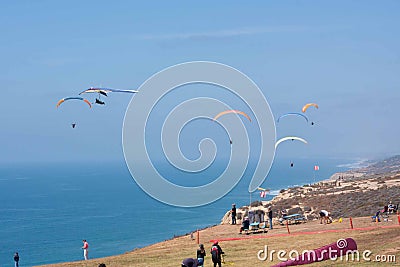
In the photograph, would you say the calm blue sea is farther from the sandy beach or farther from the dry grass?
the dry grass

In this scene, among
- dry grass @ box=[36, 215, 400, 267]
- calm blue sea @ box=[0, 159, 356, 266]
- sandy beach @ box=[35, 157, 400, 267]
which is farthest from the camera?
calm blue sea @ box=[0, 159, 356, 266]

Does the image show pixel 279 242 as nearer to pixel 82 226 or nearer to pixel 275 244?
pixel 275 244

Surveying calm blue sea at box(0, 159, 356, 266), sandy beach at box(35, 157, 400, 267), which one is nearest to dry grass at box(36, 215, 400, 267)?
sandy beach at box(35, 157, 400, 267)

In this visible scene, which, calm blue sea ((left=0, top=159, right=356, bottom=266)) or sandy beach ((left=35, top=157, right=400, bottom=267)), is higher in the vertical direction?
calm blue sea ((left=0, top=159, right=356, bottom=266))

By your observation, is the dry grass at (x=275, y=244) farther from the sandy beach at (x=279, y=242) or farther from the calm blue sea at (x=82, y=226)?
the calm blue sea at (x=82, y=226)

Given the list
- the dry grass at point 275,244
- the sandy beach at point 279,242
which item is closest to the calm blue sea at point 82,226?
the sandy beach at point 279,242

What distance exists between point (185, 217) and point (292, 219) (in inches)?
3876

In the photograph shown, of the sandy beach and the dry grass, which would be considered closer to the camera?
the sandy beach

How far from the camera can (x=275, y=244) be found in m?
29.8

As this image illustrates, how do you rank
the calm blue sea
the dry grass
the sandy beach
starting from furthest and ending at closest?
1. the calm blue sea
2. the dry grass
3. the sandy beach

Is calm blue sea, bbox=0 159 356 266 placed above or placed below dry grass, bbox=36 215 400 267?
above

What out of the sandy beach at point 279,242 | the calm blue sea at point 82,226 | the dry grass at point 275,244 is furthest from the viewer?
the calm blue sea at point 82,226

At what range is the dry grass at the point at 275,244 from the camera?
2559cm

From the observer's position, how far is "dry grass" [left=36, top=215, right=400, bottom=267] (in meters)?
25.6
